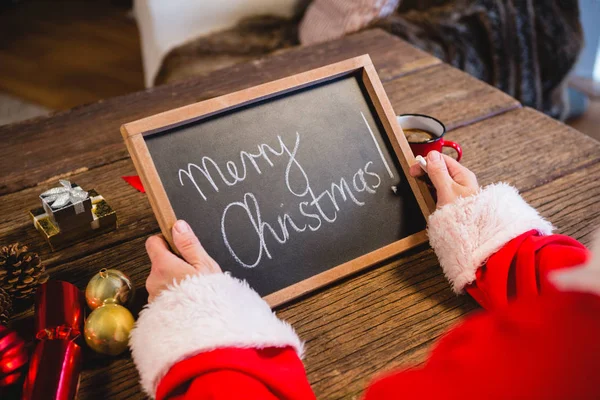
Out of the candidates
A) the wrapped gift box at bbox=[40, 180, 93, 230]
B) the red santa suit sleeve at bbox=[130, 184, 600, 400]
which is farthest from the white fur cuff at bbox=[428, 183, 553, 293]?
the wrapped gift box at bbox=[40, 180, 93, 230]

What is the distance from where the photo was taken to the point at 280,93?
818 mm

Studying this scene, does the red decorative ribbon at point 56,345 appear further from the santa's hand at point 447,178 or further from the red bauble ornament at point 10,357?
the santa's hand at point 447,178

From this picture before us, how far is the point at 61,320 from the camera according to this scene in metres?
0.69

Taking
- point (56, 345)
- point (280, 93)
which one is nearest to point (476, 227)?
point (280, 93)

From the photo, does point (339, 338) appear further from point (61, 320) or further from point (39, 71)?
point (39, 71)

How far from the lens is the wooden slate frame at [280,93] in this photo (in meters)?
0.71

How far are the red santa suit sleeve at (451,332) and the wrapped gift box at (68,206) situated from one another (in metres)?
0.28

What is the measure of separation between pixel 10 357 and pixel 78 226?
27 centimetres

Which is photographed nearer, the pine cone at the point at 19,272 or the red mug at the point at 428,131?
the pine cone at the point at 19,272

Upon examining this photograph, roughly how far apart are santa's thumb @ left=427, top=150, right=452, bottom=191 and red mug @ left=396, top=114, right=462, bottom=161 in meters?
0.06

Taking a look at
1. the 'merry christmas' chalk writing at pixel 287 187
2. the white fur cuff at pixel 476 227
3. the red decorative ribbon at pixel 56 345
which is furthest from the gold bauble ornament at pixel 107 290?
the white fur cuff at pixel 476 227

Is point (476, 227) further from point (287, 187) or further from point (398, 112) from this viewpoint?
point (398, 112)

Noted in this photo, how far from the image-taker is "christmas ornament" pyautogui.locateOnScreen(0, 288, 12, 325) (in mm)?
730

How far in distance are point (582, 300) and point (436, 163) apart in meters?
0.42
